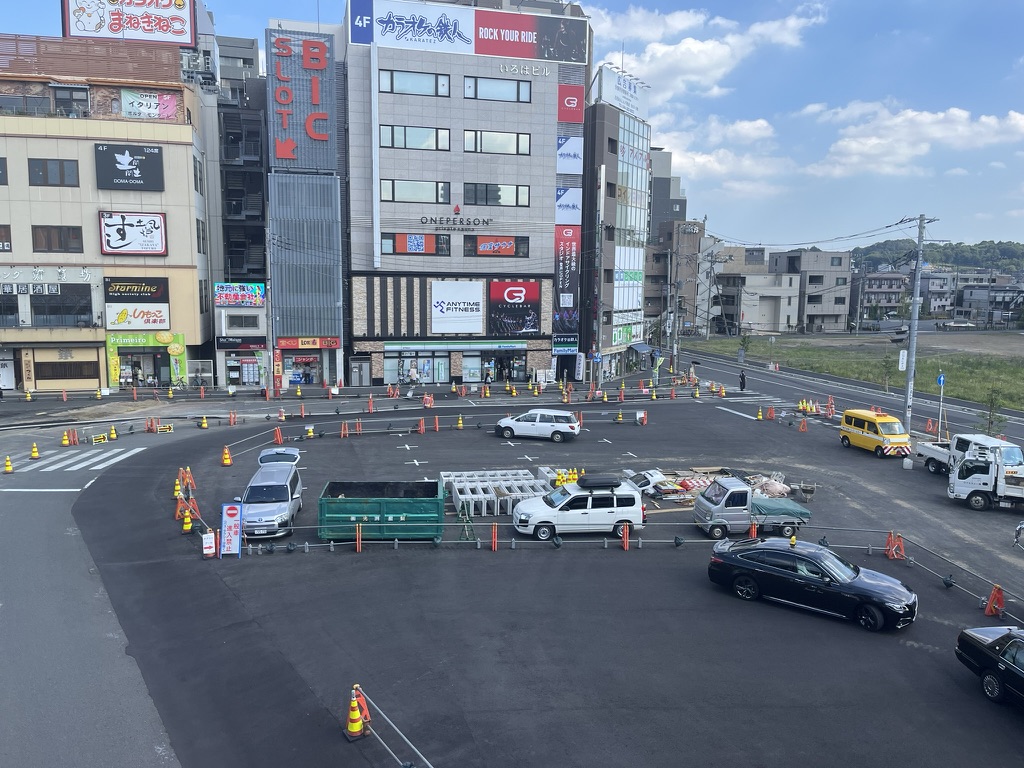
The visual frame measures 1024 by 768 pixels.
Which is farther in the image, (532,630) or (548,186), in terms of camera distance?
(548,186)

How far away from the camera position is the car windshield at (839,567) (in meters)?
17.5

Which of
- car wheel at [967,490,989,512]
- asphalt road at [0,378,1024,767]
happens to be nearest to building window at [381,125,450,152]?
asphalt road at [0,378,1024,767]

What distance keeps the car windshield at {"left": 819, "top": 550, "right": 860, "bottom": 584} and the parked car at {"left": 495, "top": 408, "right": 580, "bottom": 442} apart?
822 inches

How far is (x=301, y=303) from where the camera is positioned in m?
55.4

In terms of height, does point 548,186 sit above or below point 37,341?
above

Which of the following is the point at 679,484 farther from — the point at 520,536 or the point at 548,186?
the point at 548,186

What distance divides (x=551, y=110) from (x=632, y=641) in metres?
50.9

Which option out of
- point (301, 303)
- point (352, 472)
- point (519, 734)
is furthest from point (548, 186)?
point (519, 734)

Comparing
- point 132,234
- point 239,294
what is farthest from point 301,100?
point 132,234

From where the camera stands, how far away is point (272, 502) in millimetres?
23031

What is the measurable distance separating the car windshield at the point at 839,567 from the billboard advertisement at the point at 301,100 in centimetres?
4750

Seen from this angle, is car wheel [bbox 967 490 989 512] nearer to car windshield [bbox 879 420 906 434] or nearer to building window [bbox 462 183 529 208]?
car windshield [bbox 879 420 906 434]

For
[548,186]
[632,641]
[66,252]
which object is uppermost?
[548,186]

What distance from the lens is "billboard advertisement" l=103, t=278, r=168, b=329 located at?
52344 millimetres
